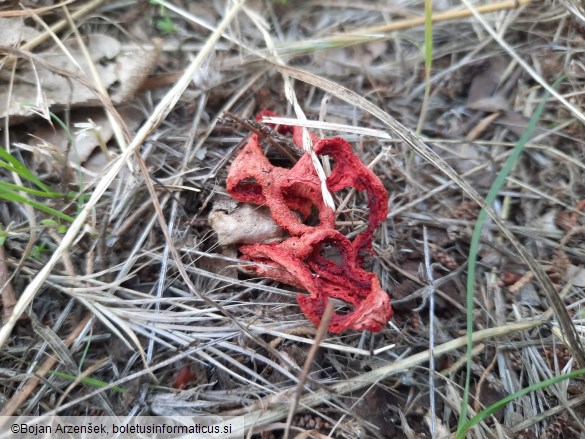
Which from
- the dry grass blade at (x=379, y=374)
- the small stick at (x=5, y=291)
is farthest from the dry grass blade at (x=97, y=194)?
the dry grass blade at (x=379, y=374)

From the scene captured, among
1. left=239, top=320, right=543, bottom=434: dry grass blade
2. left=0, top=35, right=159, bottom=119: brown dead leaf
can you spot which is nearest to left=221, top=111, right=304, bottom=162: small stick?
left=0, top=35, right=159, bottom=119: brown dead leaf

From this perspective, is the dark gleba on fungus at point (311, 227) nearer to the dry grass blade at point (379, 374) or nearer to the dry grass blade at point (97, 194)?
the dry grass blade at point (379, 374)

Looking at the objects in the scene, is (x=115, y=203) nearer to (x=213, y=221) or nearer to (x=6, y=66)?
(x=213, y=221)

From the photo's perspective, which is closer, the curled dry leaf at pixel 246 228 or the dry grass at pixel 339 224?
the dry grass at pixel 339 224

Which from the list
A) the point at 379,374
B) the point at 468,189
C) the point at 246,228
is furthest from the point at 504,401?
the point at 246,228

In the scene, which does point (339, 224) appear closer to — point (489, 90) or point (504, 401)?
point (504, 401)

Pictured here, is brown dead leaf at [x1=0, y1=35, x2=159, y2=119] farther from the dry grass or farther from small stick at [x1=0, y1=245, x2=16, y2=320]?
small stick at [x1=0, y1=245, x2=16, y2=320]
